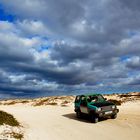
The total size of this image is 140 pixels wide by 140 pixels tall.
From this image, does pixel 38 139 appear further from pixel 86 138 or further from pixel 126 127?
pixel 126 127

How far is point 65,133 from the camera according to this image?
1555 centimetres

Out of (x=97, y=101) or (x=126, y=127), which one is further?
(x=97, y=101)

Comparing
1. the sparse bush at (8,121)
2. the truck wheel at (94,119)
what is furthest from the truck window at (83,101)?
the sparse bush at (8,121)

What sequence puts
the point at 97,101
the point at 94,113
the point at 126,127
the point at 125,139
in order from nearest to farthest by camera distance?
1. the point at 125,139
2. the point at 126,127
3. the point at 94,113
4. the point at 97,101

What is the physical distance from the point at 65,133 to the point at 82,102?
6.86m

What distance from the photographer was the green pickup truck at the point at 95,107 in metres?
19.7

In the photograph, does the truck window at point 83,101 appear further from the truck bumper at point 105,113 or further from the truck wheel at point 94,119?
the truck bumper at point 105,113

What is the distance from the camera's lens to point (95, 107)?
19781mm

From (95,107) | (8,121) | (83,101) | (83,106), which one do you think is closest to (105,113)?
(95,107)

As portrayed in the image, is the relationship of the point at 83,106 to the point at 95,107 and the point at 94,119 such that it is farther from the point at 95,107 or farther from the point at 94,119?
the point at 94,119

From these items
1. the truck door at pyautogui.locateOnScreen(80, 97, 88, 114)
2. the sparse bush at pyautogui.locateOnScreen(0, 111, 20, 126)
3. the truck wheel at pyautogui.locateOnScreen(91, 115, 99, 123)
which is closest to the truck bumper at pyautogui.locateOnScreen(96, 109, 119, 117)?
the truck wheel at pyautogui.locateOnScreen(91, 115, 99, 123)

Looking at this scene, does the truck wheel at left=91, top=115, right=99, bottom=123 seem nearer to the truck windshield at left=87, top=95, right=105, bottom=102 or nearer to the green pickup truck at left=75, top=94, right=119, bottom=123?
the green pickup truck at left=75, top=94, right=119, bottom=123

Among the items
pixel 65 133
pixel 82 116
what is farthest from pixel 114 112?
pixel 65 133

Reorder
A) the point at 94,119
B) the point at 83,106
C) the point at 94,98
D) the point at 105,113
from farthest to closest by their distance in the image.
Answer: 1. the point at 94,98
2. the point at 83,106
3. the point at 105,113
4. the point at 94,119
